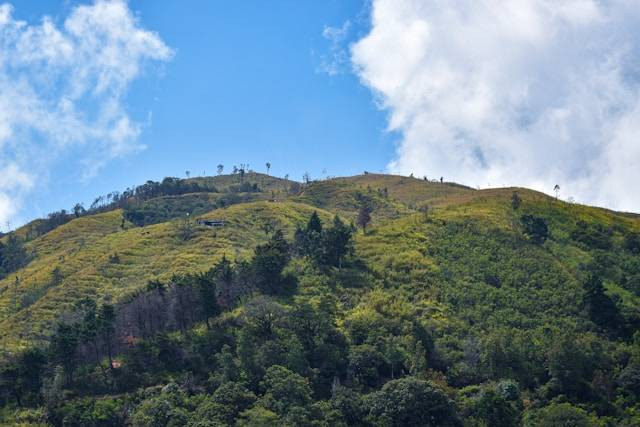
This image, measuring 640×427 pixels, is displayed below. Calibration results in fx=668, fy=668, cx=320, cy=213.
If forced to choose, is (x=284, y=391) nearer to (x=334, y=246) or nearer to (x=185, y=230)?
(x=334, y=246)

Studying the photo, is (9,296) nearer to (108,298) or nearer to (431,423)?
(108,298)

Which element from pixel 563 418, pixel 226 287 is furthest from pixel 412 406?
pixel 226 287

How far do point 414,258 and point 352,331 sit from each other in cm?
2740

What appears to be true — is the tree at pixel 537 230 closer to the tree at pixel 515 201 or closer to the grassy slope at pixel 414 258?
the grassy slope at pixel 414 258

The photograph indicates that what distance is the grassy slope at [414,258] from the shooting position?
9512 cm

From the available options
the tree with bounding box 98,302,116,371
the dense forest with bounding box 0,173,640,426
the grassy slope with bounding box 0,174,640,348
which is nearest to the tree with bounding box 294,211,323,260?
the dense forest with bounding box 0,173,640,426

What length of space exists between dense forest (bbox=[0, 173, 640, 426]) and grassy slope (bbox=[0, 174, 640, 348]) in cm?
43

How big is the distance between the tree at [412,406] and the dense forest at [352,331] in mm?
152

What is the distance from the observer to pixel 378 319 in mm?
84500

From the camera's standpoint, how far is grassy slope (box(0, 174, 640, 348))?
312ft

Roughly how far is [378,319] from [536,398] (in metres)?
21.1

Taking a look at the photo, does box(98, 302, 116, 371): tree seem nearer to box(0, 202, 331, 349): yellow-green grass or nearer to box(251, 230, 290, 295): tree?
box(0, 202, 331, 349): yellow-green grass

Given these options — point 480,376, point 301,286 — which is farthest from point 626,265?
point 301,286

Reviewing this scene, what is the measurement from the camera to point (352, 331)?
269ft
